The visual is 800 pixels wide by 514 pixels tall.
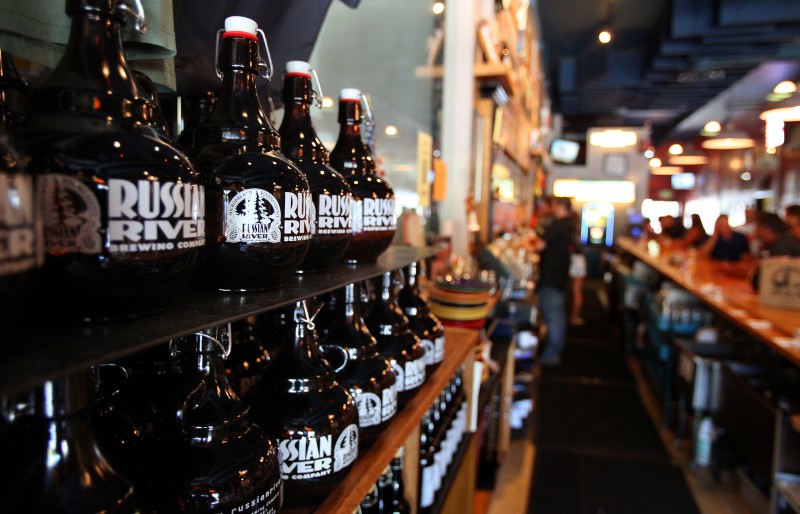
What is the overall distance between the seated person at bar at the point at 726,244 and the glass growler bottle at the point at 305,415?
24.7 ft

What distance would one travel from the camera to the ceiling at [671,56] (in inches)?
267

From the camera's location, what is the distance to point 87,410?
48 cm

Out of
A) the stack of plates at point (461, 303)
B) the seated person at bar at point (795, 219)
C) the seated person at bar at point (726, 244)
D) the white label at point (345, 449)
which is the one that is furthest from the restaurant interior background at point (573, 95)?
the seated person at bar at point (795, 219)

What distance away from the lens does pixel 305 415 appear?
79 centimetres

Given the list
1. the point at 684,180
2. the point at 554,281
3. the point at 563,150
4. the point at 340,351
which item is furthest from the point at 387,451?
the point at 684,180

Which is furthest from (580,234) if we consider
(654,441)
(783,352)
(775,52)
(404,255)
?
(404,255)

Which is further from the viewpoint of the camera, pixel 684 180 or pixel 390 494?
pixel 684 180

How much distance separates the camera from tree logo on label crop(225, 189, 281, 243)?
2.14 ft

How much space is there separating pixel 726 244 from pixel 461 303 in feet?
21.3

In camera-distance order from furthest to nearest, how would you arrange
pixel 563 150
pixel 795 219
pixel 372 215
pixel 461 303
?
pixel 563 150, pixel 795 219, pixel 461 303, pixel 372 215

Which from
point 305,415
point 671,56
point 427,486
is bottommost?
point 427,486

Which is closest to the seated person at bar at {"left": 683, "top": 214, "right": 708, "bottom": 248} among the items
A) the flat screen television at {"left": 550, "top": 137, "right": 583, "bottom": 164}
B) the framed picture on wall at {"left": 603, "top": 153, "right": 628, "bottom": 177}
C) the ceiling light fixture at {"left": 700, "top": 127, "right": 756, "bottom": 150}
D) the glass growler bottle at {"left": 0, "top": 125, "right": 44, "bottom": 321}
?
the ceiling light fixture at {"left": 700, "top": 127, "right": 756, "bottom": 150}

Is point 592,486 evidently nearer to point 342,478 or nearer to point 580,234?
point 342,478

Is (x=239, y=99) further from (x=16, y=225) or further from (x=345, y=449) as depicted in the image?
(x=345, y=449)
